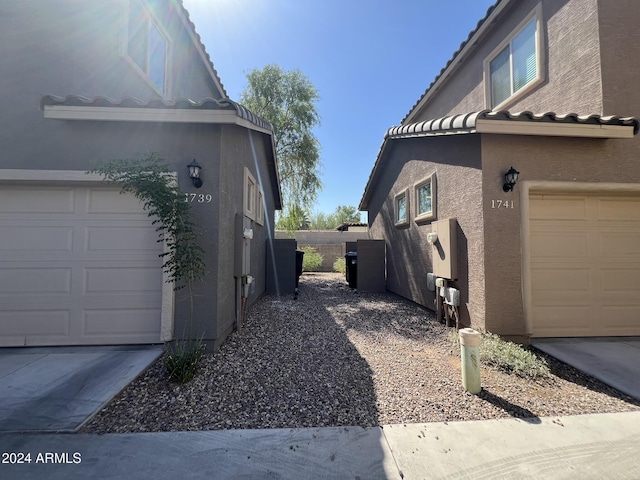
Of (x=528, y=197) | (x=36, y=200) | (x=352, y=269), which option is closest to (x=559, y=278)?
(x=528, y=197)

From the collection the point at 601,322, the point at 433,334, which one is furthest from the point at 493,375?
the point at 601,322

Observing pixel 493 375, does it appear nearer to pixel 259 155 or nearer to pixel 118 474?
pixel 118 474

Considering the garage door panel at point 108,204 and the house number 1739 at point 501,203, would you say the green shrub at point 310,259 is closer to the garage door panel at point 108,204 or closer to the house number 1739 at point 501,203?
the garage door panel at point 108,204

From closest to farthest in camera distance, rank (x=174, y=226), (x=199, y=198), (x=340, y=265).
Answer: (x=174, y=226) < (x=199, y=198) < (x=340, y=265)

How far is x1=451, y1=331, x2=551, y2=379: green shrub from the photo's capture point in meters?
3.48

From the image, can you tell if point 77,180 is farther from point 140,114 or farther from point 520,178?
point 520,178

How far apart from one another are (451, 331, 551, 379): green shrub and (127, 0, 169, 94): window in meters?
7.68

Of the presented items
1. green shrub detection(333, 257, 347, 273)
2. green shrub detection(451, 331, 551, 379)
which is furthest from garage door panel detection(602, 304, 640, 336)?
green shrub detection(333, 257, 347, 273)

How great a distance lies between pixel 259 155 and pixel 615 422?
7.46 m

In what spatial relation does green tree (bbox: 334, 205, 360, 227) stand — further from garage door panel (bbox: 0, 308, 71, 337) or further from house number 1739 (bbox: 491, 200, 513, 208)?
garage door panel (bbox: 0, 308, 71, 337)

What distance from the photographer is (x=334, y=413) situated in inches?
109

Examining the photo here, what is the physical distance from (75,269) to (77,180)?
53.0 inches

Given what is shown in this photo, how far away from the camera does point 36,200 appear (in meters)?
4.33

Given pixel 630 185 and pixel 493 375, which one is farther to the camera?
pixel 630 185
